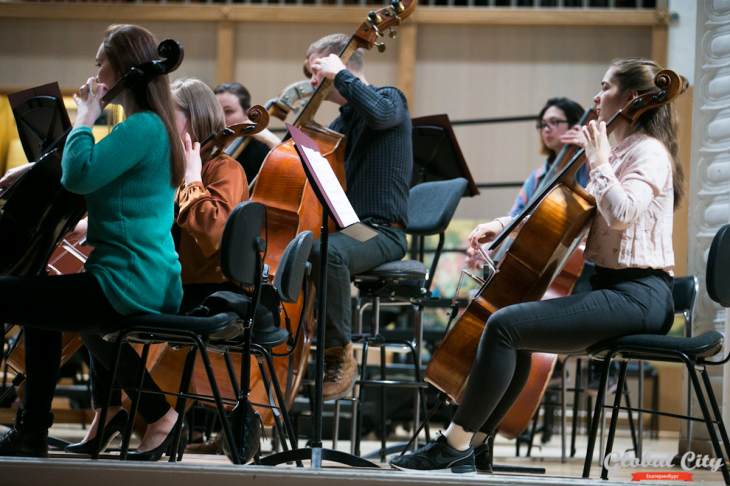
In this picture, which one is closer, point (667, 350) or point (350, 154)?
point (667, 350)

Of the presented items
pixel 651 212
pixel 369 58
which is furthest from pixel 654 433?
pixel 651 212

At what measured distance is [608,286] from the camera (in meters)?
2.76

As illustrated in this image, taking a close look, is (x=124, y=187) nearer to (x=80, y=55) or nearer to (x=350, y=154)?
(x=350, y=154)

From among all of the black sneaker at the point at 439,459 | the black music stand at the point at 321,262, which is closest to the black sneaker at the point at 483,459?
the black sneaker at the point at 439,459

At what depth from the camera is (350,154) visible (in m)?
3.64

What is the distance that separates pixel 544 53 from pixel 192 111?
533 cm

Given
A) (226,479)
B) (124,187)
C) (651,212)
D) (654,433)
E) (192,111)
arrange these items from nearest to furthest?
(226,479), (124,187), (651,212), (192,111), (654,433)

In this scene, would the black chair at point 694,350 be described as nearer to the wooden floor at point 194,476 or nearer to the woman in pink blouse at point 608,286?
the woman in pink blouse at point 608,286

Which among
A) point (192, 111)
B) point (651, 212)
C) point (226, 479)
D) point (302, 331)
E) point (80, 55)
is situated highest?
point (80, 55)

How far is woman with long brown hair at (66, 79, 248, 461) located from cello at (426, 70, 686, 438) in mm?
765

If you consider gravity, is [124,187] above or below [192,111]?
below

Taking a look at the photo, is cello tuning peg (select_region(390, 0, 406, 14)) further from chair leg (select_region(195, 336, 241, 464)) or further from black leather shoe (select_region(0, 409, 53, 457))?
black leather shoe (select_region(0, 409, 53, 457))

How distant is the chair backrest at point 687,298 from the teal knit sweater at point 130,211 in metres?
2.08

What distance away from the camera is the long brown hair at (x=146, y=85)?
102 inches
